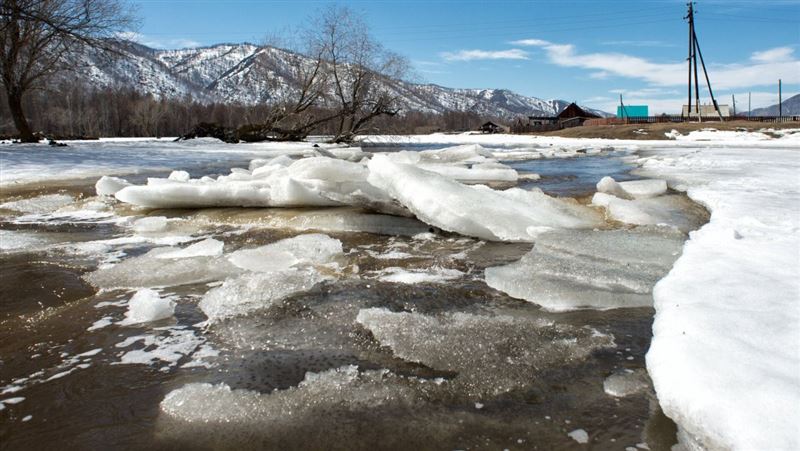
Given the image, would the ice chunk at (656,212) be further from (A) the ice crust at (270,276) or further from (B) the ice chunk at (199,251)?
(B) the ice chunk at (199,251)

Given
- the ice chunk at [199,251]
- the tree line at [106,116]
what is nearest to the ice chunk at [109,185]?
the ice chunk at [199,251]

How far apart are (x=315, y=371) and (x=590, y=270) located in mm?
Answer: 1581

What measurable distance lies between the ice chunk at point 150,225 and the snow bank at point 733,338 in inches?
141

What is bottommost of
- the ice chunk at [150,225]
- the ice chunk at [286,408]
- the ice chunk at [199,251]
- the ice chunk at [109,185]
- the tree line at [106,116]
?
the ice chunk at [286,408]

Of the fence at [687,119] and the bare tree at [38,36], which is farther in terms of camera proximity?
the fence at [687,119]

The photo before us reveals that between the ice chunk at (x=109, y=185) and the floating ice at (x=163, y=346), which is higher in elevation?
the ice chunk at (x=109, y=185)

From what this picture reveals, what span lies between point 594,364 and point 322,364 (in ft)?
2.93

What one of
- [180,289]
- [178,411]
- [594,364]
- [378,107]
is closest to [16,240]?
[180,289]

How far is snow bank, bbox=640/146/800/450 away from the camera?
1.19 meters

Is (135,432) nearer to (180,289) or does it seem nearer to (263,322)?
(263,322)

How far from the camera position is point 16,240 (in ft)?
11.9

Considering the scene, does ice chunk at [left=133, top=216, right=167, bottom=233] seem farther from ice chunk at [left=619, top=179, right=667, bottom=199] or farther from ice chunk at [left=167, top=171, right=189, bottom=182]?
ice chunk at [left=619, top=179, right=667, bottom=199]

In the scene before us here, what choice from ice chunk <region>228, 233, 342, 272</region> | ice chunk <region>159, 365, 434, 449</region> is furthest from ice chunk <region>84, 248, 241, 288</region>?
ice chunk <region>159, 365, 434, 449</region>

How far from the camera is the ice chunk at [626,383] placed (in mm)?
1505
